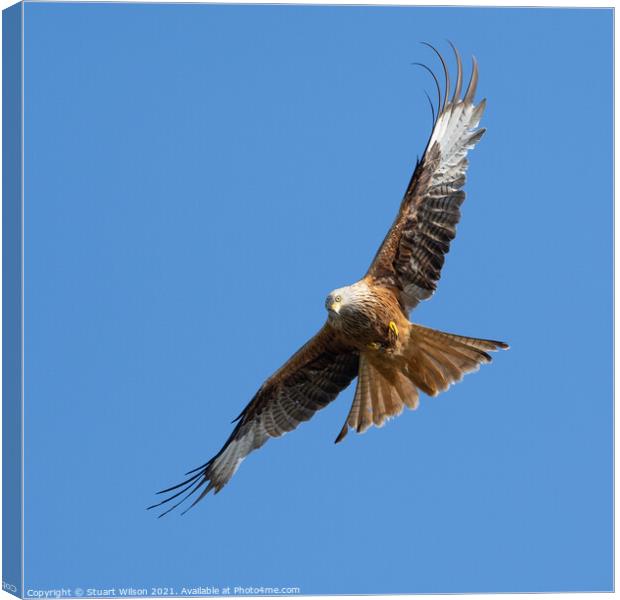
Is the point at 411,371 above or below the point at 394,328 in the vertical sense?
below

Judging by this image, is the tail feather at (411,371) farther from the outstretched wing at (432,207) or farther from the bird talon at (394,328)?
the outstretched wing at (432,207)

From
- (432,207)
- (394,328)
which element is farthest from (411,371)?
(432,207)

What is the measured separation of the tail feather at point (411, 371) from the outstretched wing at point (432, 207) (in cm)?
33

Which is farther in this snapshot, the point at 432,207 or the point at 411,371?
the point at 411,371

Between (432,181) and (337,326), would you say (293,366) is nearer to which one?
(337,326)

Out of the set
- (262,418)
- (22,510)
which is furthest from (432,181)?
(22,510)

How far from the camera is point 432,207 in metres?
8.32

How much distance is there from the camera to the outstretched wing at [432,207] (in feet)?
27.3

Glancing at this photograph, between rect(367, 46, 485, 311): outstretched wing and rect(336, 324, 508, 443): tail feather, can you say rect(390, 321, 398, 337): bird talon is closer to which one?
rect(336, 324, 508, 443): tail feather

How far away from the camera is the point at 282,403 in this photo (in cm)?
919

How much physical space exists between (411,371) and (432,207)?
1.10 metres

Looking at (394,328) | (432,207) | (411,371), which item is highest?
(432,207)

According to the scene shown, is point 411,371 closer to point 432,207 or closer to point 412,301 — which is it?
point 412,301

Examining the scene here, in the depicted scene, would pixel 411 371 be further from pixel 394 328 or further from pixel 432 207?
pixel 432 207
